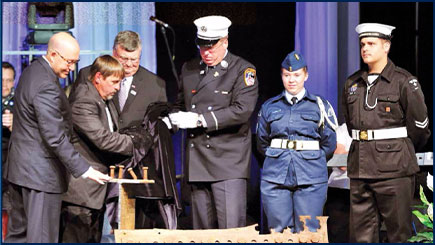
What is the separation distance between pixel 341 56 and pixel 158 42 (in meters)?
1.55

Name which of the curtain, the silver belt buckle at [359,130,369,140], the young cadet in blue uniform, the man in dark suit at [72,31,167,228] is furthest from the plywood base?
the curtain

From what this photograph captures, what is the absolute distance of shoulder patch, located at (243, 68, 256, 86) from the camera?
6.28 meters

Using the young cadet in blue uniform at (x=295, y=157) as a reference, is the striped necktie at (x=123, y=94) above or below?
above

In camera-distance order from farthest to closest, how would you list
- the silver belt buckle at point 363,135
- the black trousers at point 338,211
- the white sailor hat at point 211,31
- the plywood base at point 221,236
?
the black trousers at point 338,211
the white sailor hat at point 211,31
the silver belt buckle at point 363,135
the plywood base at point 221,236

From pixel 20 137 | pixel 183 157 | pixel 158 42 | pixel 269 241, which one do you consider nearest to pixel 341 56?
pixel 158 42

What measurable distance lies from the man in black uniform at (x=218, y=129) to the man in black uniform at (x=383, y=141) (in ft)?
2.41

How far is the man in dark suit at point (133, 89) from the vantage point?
20.9 feet

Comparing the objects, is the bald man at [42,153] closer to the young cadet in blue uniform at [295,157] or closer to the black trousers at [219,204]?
the black trousers at [219,204]

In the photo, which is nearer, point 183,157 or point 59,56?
point 59,56

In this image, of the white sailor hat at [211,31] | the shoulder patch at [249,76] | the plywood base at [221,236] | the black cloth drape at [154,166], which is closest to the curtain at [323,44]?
the shoulder patch at [249,76]

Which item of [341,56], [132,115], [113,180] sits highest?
[341,56]

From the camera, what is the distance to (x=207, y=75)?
6.31m

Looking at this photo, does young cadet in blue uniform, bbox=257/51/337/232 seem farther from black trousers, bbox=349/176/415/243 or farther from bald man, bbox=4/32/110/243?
bald man, bbox=4/32/110/243

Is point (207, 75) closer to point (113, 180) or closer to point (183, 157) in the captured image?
point (183, 157)
